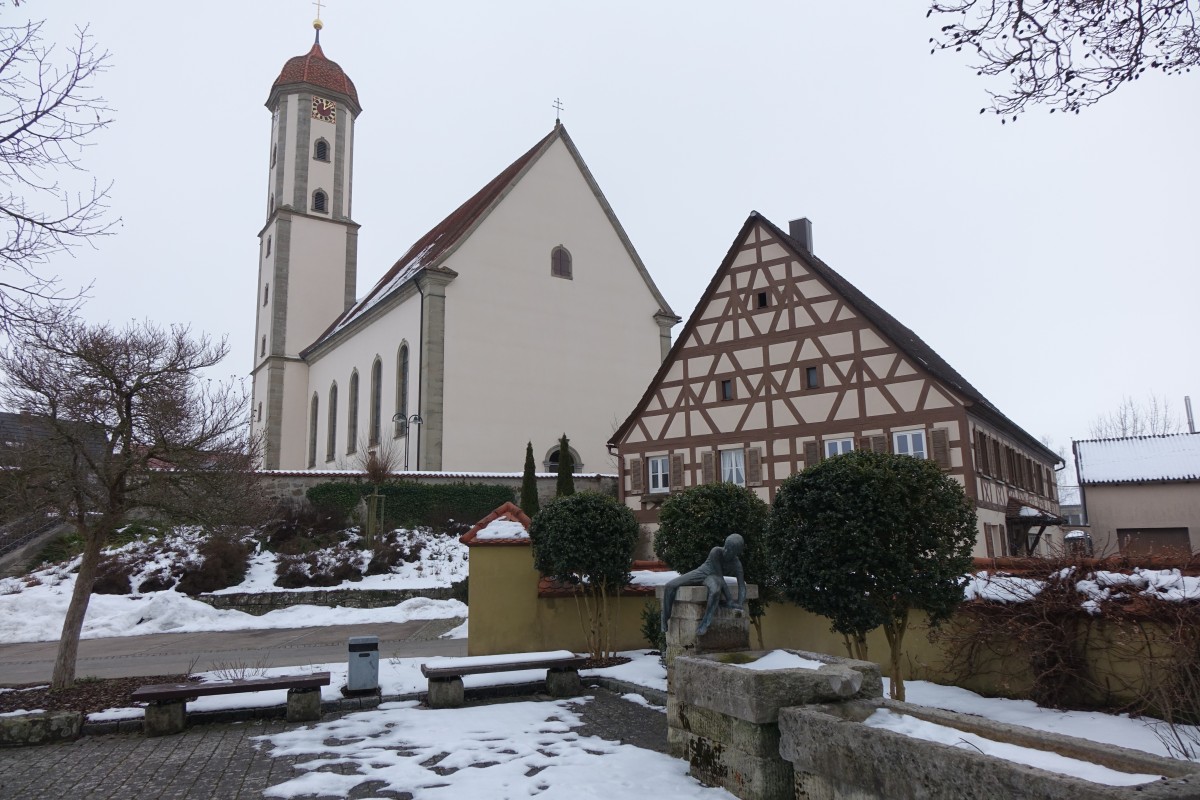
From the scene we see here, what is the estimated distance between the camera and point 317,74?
38.0 meters

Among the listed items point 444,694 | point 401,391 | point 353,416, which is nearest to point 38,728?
point 444,694

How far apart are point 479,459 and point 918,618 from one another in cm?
1945

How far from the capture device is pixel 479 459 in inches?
1031

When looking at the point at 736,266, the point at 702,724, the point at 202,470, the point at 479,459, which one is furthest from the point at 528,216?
the point at 702,724

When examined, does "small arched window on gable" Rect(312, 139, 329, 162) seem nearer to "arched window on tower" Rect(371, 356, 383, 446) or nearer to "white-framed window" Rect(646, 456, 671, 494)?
"arched window on tower" Rect(371, 356, 383, 446)

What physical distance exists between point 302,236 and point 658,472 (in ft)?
80.5

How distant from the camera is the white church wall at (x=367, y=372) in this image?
88.7 ft

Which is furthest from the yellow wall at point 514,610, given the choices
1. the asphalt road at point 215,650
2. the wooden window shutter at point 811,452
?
the wooden window shutter at point 811,452

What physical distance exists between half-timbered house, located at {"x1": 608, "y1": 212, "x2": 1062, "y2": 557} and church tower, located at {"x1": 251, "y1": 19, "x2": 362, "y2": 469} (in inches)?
859

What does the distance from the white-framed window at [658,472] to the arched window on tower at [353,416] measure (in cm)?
1532

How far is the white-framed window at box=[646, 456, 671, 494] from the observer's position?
20.1 metres

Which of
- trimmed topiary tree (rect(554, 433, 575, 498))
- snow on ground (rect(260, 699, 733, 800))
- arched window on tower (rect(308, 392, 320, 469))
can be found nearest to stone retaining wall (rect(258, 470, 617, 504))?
trimmed topiary tree (rect(554, 433, 575, 498))

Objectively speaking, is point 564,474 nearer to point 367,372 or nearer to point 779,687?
point 367,372

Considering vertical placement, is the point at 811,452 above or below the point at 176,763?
above
